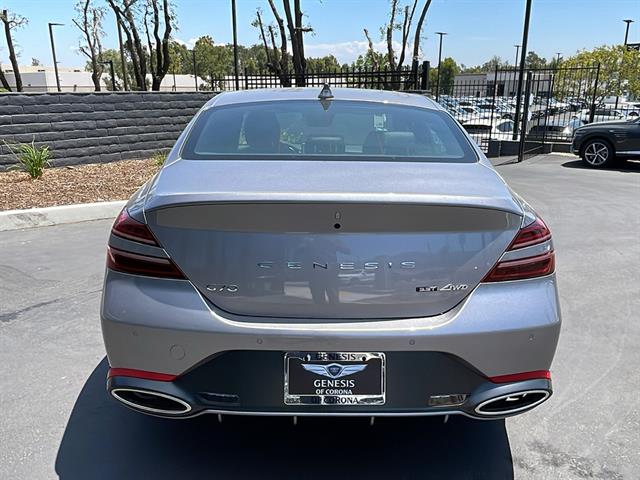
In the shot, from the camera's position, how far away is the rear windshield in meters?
2.72

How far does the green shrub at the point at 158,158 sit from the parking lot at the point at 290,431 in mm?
5324

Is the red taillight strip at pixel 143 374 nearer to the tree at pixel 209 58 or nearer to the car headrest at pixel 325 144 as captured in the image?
the car headrest at pixel 325 144

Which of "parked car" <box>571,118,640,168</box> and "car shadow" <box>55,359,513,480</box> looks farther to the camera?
"parked car" <box>571,118,640,168</box>

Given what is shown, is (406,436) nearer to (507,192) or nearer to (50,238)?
(507,192)

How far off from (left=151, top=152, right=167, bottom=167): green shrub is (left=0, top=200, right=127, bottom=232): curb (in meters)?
2.26

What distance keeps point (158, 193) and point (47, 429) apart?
4.70 ft

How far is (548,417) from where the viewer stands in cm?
282

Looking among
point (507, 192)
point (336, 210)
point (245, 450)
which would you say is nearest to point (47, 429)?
point (245, 450)

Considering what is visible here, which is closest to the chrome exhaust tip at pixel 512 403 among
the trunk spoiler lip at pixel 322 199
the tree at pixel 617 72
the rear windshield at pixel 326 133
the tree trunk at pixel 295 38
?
the trunk spoiler lip at pixel 322 199

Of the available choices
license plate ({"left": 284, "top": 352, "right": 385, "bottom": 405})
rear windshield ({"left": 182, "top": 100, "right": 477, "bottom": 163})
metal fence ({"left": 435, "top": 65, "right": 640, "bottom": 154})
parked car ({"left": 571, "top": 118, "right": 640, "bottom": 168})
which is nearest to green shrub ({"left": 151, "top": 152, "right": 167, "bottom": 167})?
metal fence ({"left": 435, "top": 65, "right": 640, "bottom": 154})

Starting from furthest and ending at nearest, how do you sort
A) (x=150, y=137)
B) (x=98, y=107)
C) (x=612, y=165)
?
(x=612, y=165) < (x=150, y=137) < (x=98, y=107)

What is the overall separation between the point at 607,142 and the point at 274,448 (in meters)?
12.1

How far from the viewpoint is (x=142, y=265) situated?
81.9 inches

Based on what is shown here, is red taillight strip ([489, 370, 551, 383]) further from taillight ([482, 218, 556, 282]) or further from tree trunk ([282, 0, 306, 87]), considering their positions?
tree trunk ([282, 0, 306, 87])
